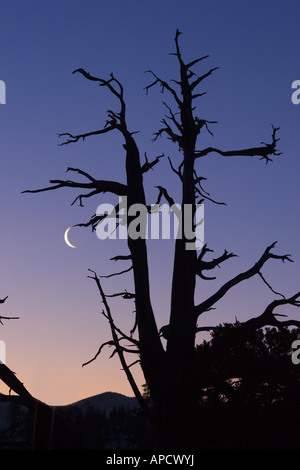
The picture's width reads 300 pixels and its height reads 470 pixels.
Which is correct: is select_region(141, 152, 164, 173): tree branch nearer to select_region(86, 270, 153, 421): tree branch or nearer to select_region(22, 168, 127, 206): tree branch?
select_region(22, 168, 127, 206): tree branch

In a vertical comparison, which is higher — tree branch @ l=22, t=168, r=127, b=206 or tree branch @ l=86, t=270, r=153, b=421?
tree branch @ l=22, t=168, r=127, b=206

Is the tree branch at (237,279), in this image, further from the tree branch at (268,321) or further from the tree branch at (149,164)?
the tree branch at (149,164)

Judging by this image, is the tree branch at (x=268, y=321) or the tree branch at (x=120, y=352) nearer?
the tree branch at (x=120, y=352)

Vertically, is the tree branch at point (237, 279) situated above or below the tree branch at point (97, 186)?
below

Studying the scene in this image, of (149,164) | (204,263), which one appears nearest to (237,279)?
(204,263)

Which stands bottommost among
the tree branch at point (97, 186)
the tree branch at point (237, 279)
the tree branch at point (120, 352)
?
the tree branch at point (120, 352)

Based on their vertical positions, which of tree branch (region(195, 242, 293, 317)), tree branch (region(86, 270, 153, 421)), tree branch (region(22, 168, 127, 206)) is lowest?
tree branch (region(86, 270, 153, 421))

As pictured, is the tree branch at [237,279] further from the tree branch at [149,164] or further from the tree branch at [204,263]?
the tree branch at [149,164]

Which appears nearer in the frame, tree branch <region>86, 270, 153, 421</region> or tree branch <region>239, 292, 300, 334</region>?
tree branch <region>86, 270, 153, 421</region>

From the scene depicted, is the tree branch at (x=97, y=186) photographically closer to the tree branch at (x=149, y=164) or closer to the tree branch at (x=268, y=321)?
the tree branch at (x=149, y=164)

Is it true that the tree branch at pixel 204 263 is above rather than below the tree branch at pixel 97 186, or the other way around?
below

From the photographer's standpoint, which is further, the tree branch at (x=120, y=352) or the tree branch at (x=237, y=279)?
the tree branch at (x=237, y=279)

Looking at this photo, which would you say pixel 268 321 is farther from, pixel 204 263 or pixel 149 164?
pixel 149 164

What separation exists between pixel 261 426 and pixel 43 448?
816cm
